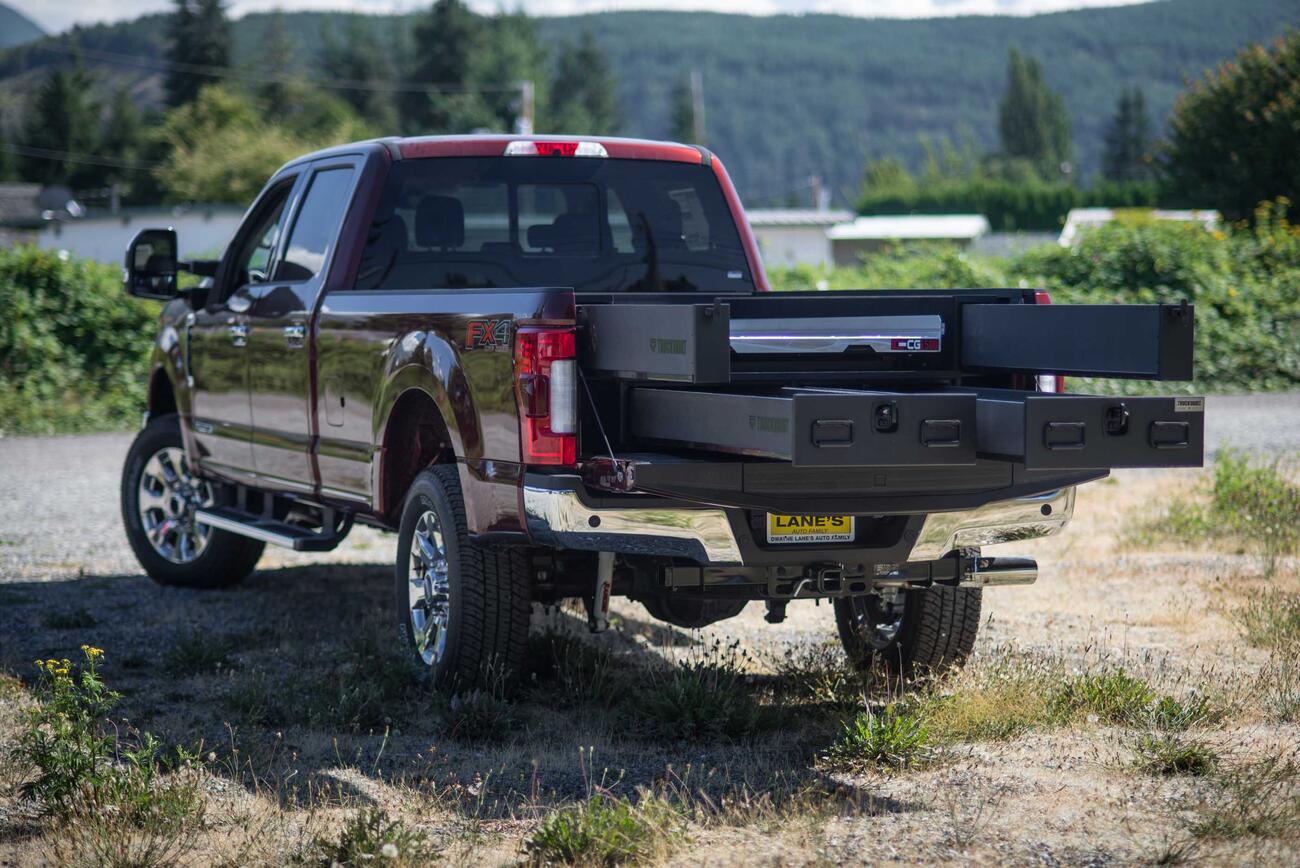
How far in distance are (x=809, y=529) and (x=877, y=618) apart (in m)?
1.58

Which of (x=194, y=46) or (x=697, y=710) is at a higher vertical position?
(x=194, y=46)

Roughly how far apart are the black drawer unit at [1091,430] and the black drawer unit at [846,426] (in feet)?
0.32

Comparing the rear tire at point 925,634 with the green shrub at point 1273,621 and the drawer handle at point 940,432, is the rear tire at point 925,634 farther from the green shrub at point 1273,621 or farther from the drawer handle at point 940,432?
the drawer handle at point 940,432

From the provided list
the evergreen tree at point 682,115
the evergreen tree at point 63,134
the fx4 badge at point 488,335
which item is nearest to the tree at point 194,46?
the evergreen tree at point 63,134

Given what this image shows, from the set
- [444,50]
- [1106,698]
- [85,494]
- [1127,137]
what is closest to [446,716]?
[1106,698]

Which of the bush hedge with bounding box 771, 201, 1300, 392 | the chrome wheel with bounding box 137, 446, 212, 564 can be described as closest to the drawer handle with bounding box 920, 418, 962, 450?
the chrome wheel with bounding box 137, 446, 212, 564

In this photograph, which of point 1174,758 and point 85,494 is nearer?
point 1174,758

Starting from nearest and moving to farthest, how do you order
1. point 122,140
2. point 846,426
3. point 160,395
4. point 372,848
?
point 372,848 < point 846,426 < point 160,395 < point 122,140

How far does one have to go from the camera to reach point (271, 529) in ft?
25.2

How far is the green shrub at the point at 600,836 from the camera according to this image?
4.33m

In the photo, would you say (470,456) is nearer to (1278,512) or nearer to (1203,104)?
(1278,512)

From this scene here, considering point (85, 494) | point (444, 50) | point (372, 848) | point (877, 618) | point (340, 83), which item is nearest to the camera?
point (372, 848)

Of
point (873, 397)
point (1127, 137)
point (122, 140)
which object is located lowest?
point (873, 397)

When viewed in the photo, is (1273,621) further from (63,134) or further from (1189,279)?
(63,134)
